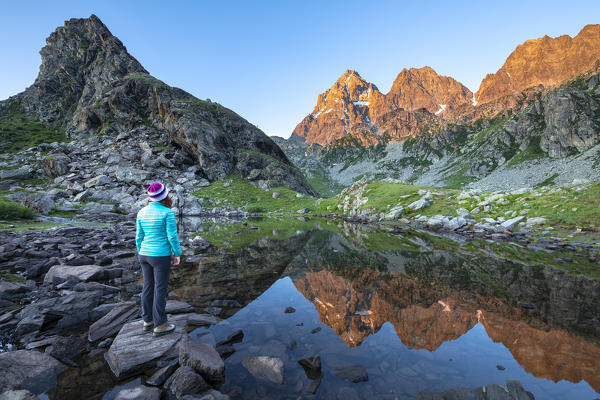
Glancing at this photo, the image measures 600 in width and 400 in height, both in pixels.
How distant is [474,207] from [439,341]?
1382 inches

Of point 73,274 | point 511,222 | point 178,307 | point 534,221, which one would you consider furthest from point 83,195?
point 534,221

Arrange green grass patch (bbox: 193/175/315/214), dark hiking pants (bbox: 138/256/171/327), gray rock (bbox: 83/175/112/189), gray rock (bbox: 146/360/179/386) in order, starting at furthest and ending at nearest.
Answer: green grass patch (bbox: 193/175/315/214) < gray rock (bbox: 83/175/112/189) < dark hiking pants (bbox: 138/256/171/327) < gray rock (bbox: 146/360/179/386)

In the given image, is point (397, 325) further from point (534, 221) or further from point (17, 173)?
point (17, 173)

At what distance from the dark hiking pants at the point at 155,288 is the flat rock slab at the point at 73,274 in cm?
668

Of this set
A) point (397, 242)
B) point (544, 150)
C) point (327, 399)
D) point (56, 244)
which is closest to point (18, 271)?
point (56, 244)

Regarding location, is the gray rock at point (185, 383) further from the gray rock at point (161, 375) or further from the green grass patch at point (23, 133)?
Answer: the green grass patch at point (23, 133)

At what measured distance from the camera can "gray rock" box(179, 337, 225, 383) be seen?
5.48 m

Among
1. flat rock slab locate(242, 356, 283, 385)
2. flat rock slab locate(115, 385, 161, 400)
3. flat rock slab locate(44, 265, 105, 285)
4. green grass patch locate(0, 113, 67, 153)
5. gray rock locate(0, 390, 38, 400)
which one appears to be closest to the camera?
gray rock locate(0, 390, 38, 400)

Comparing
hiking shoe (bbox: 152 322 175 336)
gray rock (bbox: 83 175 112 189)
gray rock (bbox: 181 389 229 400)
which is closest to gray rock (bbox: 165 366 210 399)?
gray rock (bbox: 181 389 229 400)

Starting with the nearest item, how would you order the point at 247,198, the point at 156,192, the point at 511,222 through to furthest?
1. the point at 156,192
2. the point at 511,222
3. the point at 247,198

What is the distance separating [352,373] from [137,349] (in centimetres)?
542

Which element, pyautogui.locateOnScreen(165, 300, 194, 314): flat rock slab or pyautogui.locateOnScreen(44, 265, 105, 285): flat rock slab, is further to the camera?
pyautogui.locateOnScreen(44, 265, 105, 285): flat rock slab

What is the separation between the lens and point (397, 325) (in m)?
8.34

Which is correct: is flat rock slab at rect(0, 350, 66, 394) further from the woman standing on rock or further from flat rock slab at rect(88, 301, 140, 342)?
the woman standing on rock
